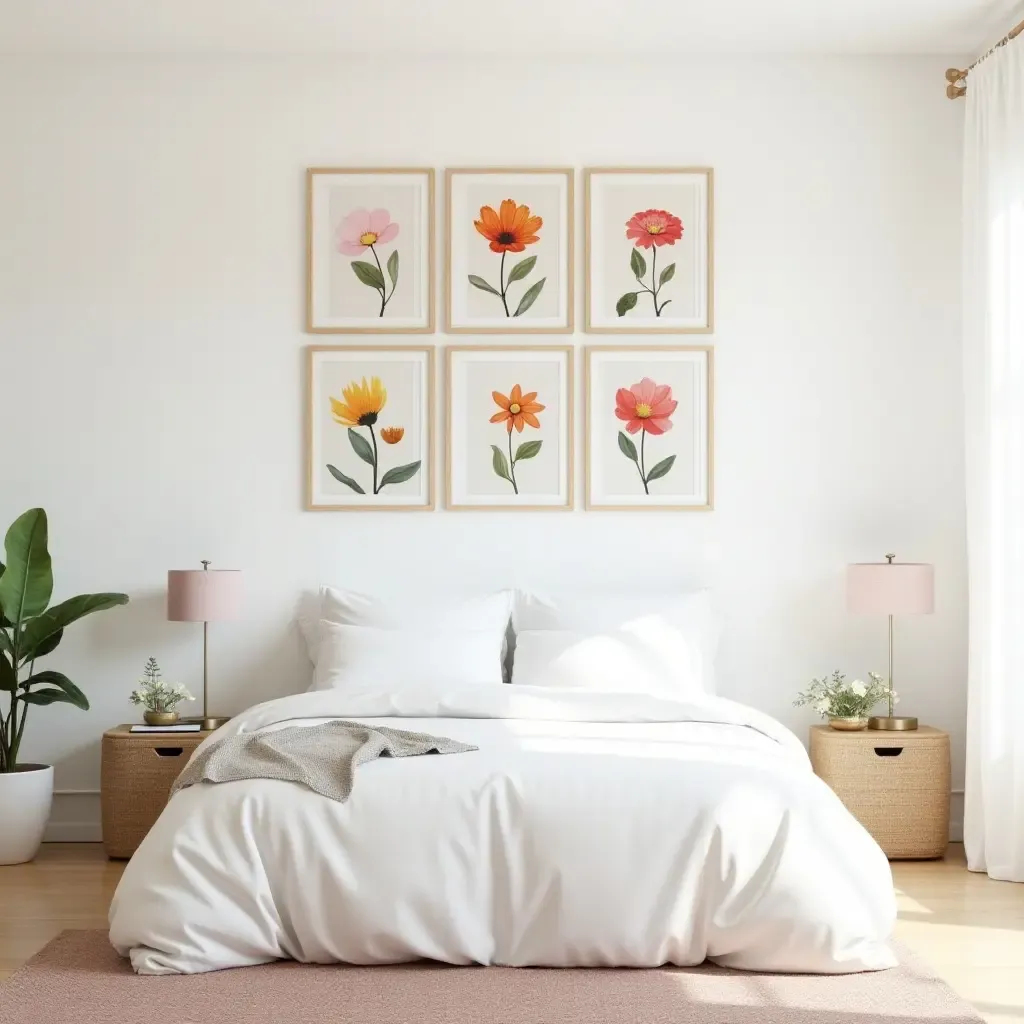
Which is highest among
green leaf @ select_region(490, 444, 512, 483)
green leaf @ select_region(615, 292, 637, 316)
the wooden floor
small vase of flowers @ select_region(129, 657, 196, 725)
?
green leaf @ select_region(615, 292, 637, 316)

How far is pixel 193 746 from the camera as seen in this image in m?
4.51

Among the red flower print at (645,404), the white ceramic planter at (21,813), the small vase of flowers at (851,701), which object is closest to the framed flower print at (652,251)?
the red flower print at (645,404)

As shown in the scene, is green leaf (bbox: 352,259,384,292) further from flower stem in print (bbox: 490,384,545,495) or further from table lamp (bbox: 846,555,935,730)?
table lamp (bbox: 846,555,935,730)

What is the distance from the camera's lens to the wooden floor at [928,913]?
3197mm

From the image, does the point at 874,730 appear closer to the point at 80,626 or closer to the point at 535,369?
the point at 535,369

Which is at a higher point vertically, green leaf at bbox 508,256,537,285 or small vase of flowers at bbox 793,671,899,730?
green leaf at bbox 508,256,537,285

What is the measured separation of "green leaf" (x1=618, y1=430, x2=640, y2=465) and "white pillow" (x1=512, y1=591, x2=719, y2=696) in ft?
1.92

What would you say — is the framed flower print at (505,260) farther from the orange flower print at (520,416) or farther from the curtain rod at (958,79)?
the curtain rod at (958,79)

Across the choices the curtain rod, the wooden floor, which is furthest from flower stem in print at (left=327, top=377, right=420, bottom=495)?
the curtain rod

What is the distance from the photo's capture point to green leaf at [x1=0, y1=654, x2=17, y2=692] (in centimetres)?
454

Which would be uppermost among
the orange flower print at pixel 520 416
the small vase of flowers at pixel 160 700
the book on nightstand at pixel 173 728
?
the orange flower print at pixel 520 416

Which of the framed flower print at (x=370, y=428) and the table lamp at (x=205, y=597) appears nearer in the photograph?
the table lamp at (x=205, y=597)

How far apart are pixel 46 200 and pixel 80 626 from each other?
5.57ft

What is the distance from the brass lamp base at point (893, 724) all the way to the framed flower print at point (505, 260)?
1922 millimetres
